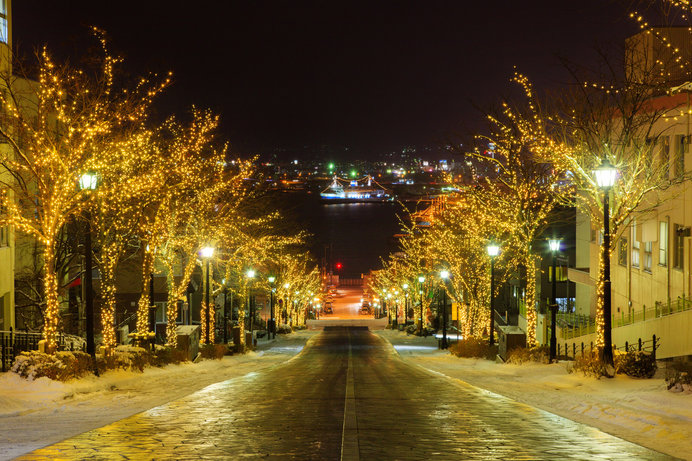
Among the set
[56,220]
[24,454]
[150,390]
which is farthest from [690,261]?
[24,454]

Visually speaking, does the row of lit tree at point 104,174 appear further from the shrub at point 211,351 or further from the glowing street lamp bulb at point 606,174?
the glowing street lamp bulb at point 606,174

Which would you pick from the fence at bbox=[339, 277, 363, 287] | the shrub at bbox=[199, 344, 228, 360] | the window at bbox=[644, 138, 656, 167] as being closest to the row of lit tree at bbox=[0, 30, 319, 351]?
→ the shrub at bbox=[199, 344, 228, 360]

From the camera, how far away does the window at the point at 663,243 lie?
29.5 m

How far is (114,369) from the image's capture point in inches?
803

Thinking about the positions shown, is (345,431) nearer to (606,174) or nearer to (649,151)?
(606,174)

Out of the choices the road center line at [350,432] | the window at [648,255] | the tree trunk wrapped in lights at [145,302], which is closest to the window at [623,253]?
the window at [648,255]

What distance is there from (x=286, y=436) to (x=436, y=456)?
241cm

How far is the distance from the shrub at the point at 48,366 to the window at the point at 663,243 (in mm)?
23524

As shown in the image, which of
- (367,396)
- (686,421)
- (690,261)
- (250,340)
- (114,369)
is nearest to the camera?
(686,421)

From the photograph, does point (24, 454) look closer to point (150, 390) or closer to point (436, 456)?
point (436, 456)

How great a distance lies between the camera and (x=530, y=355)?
25250mm

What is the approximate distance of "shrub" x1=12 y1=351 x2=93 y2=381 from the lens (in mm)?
15797

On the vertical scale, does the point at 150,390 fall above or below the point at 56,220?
below

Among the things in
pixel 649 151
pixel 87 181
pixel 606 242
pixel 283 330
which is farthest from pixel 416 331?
pixel 87 181
